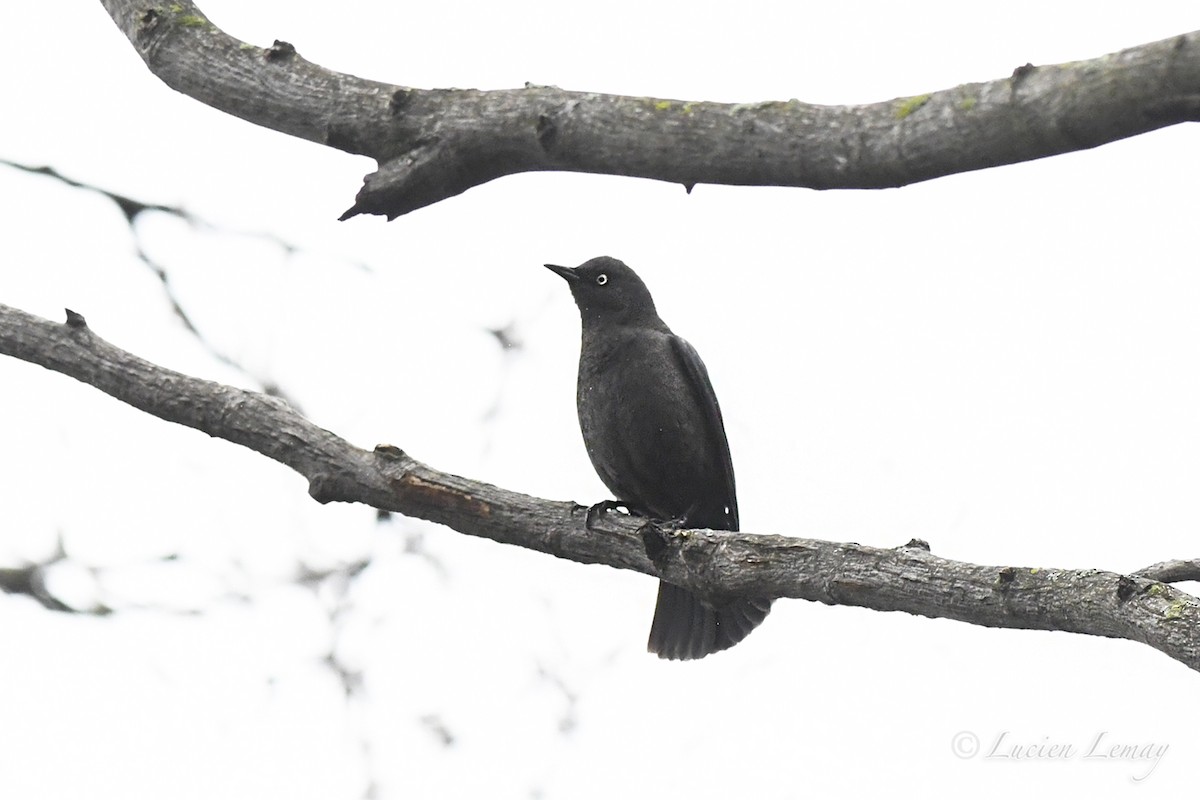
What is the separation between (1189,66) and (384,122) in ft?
6.27

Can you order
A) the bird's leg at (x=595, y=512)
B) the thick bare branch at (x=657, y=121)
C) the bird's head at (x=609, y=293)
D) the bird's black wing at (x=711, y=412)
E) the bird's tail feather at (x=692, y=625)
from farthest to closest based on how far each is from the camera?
the bird's head at (x=609, y=293)
the bird's black wing at (x=711, y=412)
the bird's tail feather at (x=692, y=625)
the bird's leg at (x=595, y=512)
the thick bare branch at (x=657, y=121)

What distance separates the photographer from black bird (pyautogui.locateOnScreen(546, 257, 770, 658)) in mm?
5992

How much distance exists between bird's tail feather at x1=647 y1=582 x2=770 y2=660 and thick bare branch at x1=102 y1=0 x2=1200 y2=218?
3.33 meters

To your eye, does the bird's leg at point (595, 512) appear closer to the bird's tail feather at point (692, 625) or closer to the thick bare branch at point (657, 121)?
the thick bare branch at point (657, 121)

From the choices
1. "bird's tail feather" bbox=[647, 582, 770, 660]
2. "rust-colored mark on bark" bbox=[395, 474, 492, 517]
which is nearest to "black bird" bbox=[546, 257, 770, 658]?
"bird's tail feather" bbox=[647, 582, 770, 660]

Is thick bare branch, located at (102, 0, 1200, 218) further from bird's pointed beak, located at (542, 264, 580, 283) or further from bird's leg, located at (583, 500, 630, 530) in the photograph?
bird's pointed beak, located at (542, 264, 580, 283)

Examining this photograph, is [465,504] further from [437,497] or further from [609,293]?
[609,293]

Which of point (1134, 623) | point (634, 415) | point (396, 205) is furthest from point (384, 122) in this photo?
point (634, 415)

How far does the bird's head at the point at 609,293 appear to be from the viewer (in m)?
6.44

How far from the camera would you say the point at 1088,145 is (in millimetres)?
2432

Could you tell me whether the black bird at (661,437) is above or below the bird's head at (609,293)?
below

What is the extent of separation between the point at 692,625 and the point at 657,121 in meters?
3.74

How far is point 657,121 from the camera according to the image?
294cm

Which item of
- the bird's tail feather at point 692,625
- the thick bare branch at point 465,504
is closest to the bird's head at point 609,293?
the bird's tail feather at point 692,625
